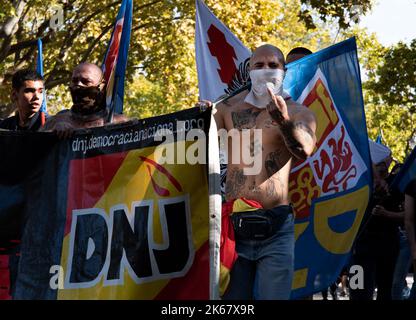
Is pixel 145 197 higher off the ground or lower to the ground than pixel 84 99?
lower

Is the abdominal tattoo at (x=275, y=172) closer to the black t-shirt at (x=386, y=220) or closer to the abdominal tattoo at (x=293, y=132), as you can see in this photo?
the abdominal tattoo at (x=293, y=132)

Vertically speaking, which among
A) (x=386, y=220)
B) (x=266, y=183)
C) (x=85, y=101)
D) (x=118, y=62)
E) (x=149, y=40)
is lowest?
(x=266, y=183)

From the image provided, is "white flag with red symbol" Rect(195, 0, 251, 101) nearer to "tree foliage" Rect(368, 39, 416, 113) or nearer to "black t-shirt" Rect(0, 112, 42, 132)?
"black t-shirt" Rect(0, 112, 42, 132)

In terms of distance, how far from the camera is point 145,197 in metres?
5.58

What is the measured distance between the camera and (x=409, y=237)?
7027 millimetres

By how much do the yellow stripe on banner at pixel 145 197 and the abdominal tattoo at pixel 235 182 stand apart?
0.32 metres

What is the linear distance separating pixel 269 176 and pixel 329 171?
6.76 feet

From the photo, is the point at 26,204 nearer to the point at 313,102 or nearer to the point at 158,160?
the point at 158,160

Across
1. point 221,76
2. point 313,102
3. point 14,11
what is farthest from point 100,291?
point 14,11

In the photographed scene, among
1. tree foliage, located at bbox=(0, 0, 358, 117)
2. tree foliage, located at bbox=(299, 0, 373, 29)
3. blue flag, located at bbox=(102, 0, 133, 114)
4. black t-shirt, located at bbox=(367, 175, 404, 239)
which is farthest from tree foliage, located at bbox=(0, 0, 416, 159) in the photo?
black t-shirt, located at bbox=(367, 175, 404, 239)

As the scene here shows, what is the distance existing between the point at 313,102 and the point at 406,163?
0.90 metres

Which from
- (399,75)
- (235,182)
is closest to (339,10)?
(399,75)

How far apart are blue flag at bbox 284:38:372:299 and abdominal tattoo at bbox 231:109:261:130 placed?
1647 millimetres

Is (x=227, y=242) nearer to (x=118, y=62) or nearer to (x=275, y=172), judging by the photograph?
(x=275, y=172)
